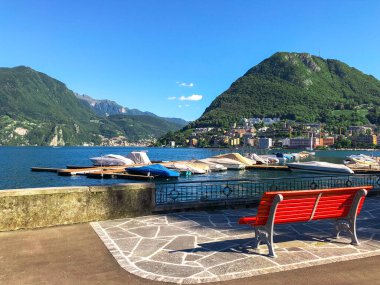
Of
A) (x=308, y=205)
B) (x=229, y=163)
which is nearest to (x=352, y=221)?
(x=308, y=205)

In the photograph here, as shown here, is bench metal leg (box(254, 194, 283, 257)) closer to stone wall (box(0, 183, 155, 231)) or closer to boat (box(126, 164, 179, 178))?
stone wall (box(0, 183, 155, 231))

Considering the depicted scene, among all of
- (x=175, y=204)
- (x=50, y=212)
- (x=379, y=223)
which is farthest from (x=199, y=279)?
(x=379, y=223)

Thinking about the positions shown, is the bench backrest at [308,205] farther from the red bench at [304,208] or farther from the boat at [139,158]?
the boat at [139,158]

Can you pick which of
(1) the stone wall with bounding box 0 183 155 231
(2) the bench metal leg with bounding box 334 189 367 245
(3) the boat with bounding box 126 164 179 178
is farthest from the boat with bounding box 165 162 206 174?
(2) the bench metal leg with bounding box 334 189 367 245

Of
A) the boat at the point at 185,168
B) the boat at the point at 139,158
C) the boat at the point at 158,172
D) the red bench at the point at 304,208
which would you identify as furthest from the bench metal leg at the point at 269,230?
the boat at the point at 139,158

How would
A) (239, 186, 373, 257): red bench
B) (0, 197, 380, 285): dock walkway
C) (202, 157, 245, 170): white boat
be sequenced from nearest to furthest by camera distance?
1. (0, 197, 380, 285): dock walkway
2. (239, 186, 373, 257): red bench
3. (202, 157, 245, 170): white boat

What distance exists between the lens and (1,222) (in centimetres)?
701

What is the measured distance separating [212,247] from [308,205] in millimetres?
1832

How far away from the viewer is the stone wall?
7.13 m

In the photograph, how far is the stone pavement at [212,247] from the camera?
16.4ft

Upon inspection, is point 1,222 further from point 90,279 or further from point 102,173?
point 102,173

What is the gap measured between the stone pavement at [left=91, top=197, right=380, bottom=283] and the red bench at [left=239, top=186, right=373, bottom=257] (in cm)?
36

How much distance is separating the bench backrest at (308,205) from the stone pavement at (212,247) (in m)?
0.57

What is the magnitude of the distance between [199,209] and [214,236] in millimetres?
2887
